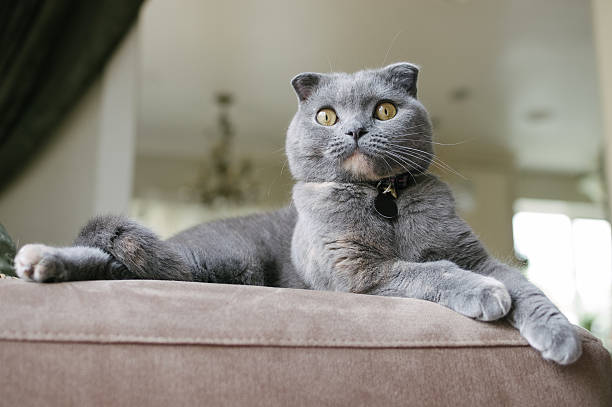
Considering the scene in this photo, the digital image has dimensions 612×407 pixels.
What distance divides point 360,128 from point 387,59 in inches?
106

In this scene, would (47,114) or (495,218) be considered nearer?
(47,114)

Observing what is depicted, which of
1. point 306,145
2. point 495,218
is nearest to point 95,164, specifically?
point 306,145

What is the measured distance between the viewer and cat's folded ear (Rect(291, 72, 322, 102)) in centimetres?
121

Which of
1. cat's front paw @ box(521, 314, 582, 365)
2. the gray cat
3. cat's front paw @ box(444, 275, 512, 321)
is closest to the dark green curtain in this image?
the gray cat

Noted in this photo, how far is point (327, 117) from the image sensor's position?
1.14 meters

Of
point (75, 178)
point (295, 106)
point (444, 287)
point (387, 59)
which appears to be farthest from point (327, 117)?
point (295, 106)

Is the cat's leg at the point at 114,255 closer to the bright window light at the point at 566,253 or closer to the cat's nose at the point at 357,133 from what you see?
the cat's nose at the point at 357,133

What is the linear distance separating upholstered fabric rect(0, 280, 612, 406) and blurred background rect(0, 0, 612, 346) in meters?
0.33

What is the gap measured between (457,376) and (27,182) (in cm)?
195

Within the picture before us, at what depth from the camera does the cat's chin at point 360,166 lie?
1054 millimetres

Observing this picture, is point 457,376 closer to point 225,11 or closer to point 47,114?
point 47,114

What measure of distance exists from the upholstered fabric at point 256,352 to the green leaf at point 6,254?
345 millimetres

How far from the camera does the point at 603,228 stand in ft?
25.5

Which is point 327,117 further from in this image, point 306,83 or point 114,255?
point 114,255
